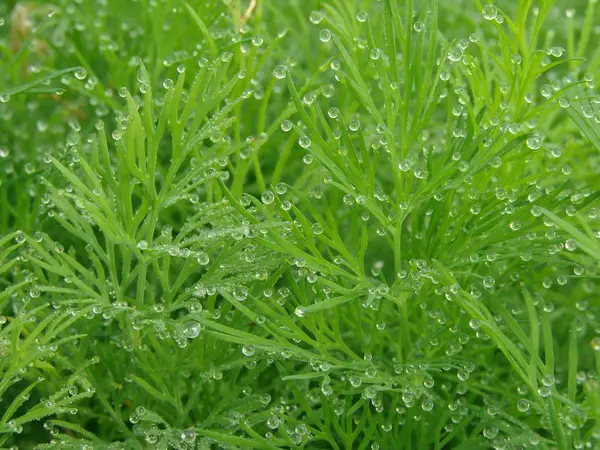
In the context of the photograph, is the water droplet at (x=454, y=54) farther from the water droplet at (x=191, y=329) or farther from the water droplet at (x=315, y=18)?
the water droplet at (x=191, y=329)

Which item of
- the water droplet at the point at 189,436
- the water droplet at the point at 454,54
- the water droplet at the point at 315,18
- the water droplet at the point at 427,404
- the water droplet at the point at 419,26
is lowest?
the water droplet at the point at 427,404

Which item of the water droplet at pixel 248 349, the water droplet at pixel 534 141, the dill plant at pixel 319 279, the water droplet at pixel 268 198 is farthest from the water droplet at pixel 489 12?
the water droplet at pixel 248 349

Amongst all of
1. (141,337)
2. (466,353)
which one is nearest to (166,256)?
(141,337)

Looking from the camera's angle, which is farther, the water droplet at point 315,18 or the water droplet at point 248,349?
the water droplet at point 315,18

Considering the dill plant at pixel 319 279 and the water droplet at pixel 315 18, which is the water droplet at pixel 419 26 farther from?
the water droplet at pixel 315 18

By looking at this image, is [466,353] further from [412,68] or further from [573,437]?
[412,68]

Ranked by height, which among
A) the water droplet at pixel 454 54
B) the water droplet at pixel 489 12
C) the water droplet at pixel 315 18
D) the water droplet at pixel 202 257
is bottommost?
the water droplet at pixel 202 257

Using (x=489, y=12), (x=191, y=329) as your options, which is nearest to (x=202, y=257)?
(x=191, y=329)

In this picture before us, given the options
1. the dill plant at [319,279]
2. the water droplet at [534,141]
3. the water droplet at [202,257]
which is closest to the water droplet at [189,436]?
the dill plant at [319,279]

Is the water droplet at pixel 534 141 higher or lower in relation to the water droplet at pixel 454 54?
lower

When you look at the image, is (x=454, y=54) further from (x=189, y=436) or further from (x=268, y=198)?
(x=189, y=436)

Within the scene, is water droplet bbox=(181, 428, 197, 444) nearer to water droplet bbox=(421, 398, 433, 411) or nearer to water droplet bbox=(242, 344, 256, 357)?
water droplet bbox=(242, 344, 256, 357)
